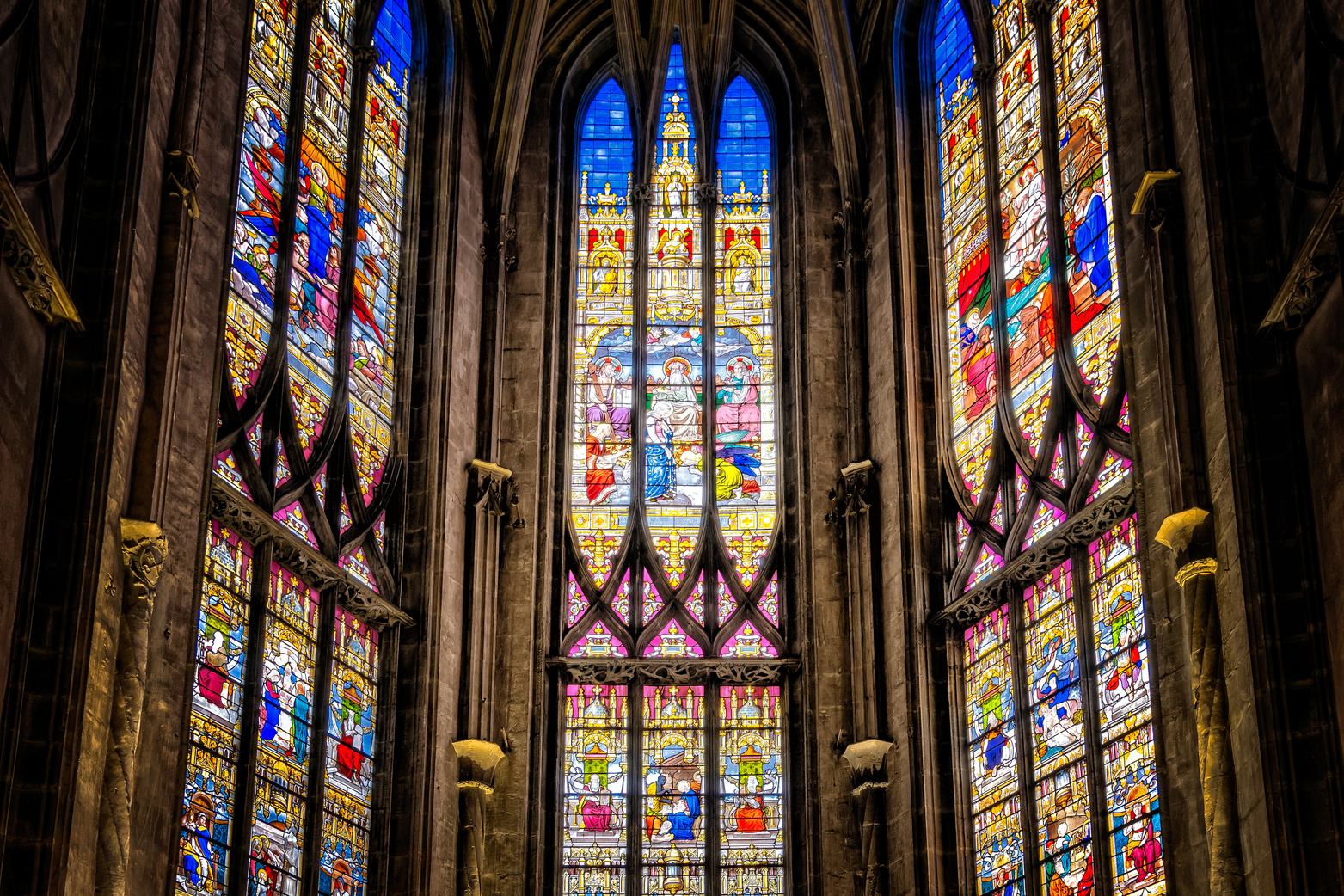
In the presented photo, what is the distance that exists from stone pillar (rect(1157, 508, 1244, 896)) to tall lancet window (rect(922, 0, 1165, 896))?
4.21 ft

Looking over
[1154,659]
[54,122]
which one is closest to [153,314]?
[54,122]

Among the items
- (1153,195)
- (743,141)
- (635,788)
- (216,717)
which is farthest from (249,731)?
(743,141)

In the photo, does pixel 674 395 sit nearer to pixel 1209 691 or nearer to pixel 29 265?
pixel 1209 691

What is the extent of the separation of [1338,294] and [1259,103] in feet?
8.22

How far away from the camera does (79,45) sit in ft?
47.0

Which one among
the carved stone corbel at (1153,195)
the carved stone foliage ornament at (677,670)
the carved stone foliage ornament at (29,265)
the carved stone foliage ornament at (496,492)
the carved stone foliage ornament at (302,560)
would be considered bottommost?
the carved stone foliage ornament at (677,670)

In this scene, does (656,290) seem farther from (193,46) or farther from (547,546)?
(193,46)

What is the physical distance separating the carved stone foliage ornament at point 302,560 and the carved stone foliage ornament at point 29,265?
3.01m

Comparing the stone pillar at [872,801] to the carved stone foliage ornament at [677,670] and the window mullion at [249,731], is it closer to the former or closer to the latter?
the carved stone foliage ornament at [677,670]

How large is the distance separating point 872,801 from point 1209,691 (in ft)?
19.2

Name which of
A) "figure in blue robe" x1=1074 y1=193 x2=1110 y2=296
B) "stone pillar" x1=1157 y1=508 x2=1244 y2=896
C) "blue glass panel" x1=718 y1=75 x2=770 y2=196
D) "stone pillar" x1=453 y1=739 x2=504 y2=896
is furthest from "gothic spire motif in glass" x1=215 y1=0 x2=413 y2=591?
"stone pillar" x1=1157 y1=508 x2=1244 y2=896

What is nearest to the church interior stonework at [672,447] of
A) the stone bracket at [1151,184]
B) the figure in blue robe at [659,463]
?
the stone bracket at [1151,184]

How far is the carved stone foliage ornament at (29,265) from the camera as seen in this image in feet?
39.7

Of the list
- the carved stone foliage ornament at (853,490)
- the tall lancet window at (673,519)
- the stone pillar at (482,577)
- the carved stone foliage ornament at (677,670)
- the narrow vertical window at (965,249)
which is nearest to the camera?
the stone pillar at (482,577)
